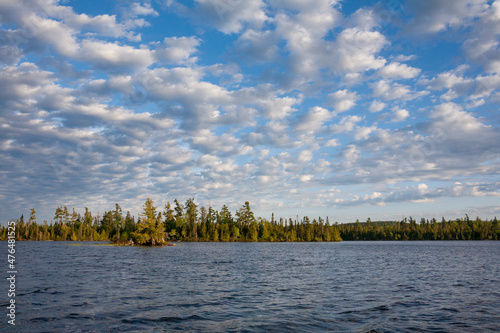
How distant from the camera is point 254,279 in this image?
3831cm

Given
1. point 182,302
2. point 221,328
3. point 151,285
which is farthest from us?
point 151,285

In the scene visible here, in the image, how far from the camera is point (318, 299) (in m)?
26.5

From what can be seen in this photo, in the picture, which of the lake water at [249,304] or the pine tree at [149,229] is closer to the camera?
the lake water at [249,304]

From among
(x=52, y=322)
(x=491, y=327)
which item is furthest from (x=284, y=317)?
(x=52, y=322)

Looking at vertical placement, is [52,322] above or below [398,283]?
above

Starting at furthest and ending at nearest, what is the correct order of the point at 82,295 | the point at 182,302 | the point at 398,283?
the point at 398,283 < the point at 82,295 < the point at 182,302

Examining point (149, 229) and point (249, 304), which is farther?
point (149, 229)

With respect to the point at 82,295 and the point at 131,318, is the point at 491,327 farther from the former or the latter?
the point at 82,295

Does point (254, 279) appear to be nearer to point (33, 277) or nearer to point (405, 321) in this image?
point (405, 321)

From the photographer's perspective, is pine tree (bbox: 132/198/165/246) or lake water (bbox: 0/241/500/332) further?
pine tree (bbox: 132/198/165/246)

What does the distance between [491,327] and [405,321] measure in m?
4.52

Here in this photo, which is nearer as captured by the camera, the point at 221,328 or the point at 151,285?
the point at 221,328

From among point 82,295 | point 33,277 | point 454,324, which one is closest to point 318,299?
point 454,324

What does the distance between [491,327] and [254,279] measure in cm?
2397
